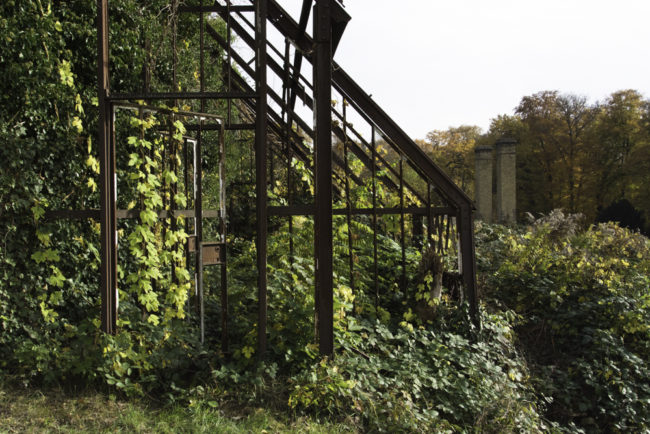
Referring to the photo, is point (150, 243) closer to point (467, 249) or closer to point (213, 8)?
point (213, 8)

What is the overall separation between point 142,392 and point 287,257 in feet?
5.87

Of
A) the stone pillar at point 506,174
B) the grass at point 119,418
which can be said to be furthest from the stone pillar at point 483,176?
the grass at point 119,418

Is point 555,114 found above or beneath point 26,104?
above

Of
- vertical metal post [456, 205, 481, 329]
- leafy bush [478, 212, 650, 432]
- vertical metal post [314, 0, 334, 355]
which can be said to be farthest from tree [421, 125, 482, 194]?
vertical metal post [314, 0, 334, 355]

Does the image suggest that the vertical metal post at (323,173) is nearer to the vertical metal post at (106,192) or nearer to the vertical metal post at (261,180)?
the vertical metal post at (261,180)

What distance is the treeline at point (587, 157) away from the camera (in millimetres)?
20797

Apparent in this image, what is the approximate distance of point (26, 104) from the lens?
4.14m

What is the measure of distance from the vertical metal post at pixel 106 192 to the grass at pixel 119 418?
0.61 meters

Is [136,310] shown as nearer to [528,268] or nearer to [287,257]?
[287,257]

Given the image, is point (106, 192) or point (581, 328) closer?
point (106, 192)

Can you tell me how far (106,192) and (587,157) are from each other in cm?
2466

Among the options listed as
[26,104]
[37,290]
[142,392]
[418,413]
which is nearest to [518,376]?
[418,413]

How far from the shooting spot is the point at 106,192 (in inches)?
156

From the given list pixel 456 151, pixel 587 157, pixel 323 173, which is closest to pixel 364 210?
pixel 323 173
